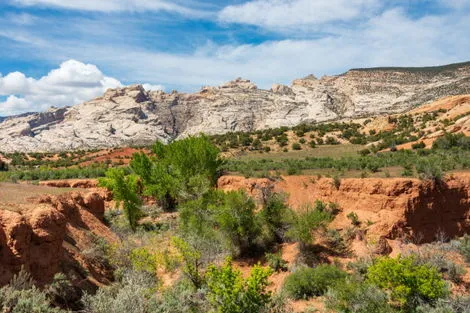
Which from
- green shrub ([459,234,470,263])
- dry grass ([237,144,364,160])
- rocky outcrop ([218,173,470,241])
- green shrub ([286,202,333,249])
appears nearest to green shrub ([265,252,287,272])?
green shrub ([286,202,333,249])

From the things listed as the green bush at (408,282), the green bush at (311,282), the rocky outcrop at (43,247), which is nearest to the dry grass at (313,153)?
the green bush at (311,282)

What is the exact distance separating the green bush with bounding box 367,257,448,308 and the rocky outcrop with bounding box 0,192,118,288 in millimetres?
11227

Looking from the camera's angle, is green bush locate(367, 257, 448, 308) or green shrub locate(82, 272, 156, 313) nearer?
green shrub locate(82, 272, 156, 313)

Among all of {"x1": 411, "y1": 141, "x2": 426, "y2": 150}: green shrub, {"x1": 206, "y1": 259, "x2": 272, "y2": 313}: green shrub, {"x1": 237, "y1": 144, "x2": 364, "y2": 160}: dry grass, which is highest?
{"x1": 411, "y1": 141, "x2": 426, "y2": 150}: green shrub

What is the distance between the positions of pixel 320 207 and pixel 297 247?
14.2 ft

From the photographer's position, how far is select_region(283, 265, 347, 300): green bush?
16.4 meters

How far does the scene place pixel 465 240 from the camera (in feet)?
67.9

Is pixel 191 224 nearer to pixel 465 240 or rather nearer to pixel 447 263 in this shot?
pixel 447 263

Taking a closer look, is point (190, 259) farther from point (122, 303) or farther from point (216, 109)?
point (216, 109)

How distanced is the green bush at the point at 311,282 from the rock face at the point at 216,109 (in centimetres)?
8329

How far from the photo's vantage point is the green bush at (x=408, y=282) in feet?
44.2

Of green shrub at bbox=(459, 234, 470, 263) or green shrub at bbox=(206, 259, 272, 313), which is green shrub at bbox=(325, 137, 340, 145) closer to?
green shrub at bbox=(459, 234, 470, 263)

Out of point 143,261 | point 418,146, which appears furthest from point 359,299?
point 418,146

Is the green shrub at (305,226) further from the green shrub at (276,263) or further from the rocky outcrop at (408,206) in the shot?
the rocky outcrop at (408,206)
